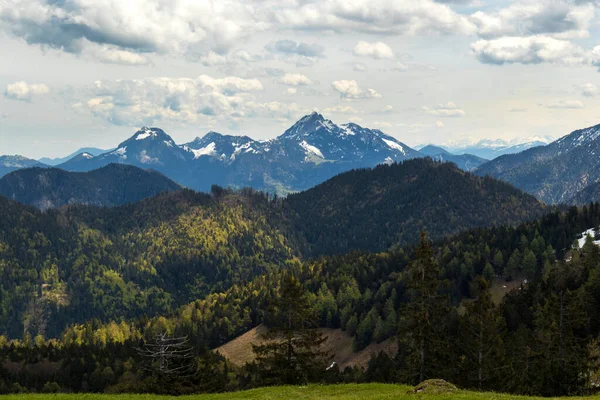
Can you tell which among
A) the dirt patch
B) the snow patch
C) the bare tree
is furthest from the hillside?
the dirt patch

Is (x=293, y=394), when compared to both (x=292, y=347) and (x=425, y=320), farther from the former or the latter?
(x=425, y=320)

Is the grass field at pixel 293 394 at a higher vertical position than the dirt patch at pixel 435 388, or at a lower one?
lower

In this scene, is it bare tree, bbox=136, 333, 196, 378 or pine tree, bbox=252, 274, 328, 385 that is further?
pine tree, bbox=252, 274, 328, 385

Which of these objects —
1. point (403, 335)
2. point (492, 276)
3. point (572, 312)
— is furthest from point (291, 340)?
point (492, 276)

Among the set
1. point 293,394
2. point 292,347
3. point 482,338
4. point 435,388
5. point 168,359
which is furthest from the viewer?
point 168,359

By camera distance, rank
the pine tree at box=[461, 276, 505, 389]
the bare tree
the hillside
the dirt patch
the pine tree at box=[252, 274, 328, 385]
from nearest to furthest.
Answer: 1. the dirt patch
2. the bare tree
3. the pine tree at box=[461, 276, 505, 389]
4. the pine tree at box=[252, 274, 328, 385]
5. the hillside

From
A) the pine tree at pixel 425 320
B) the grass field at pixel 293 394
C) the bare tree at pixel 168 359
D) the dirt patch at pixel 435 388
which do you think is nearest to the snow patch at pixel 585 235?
the pine tree at pixel 425 320

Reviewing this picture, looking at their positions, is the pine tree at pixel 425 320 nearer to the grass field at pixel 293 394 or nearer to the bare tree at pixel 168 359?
the grass field at pixel 293 394

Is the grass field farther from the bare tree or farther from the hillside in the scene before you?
the hillside

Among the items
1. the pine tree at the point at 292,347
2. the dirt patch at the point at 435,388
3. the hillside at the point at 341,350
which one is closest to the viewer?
the dirt patch at the point at 435,388

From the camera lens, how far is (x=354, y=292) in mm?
199250

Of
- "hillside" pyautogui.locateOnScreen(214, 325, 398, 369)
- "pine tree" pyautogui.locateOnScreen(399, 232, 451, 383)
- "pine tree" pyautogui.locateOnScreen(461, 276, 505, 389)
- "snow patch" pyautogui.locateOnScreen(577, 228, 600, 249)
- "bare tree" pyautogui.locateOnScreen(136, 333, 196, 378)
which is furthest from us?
"snow patch" pyautogui.locateOnScreen(577, 228, 600, 249)

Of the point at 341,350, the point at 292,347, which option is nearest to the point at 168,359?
the point at 292,347

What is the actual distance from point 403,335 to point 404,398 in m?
16.2
